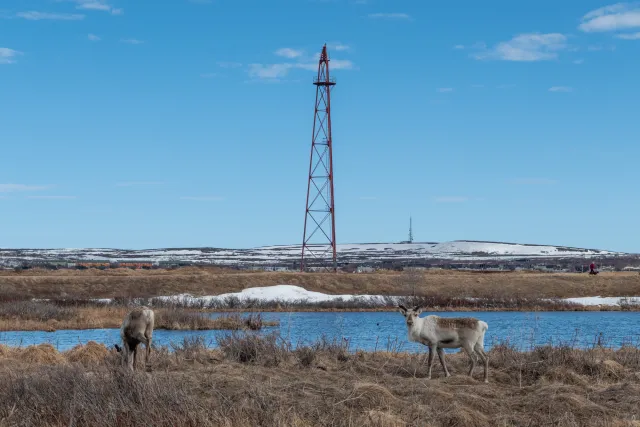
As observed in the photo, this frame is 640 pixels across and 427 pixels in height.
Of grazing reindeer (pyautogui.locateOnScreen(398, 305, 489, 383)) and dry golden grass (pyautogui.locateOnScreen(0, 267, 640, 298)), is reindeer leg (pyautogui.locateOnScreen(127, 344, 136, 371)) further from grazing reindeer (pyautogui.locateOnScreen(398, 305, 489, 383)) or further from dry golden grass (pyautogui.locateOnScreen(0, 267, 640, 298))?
dry golden grass (pyautogui.locateOnScreen(0, 267, 640, 298))

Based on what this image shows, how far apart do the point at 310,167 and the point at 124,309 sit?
21.1 metres

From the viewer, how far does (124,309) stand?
1770 inches

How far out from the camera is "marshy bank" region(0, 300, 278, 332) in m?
38.4

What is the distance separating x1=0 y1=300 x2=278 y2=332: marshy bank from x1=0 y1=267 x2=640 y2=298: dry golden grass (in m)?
14.0

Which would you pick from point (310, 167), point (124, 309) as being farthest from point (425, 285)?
point (124, 309)

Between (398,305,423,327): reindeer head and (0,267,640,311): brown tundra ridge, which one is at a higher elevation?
(398,305,423,327): reindeer head

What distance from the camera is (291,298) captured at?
56.8 m

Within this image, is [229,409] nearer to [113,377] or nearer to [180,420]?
[180,420]

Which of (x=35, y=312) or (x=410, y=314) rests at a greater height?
(x=410, y=314)

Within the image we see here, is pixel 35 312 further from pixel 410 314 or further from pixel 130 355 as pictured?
pixel 410 314

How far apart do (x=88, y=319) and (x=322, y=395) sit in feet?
100

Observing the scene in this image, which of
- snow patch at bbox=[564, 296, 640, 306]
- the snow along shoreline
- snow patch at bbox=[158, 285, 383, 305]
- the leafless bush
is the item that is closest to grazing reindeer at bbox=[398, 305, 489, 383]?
the leafless bush

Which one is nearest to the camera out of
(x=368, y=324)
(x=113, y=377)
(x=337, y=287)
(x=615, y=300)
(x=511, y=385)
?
(x=113, y=377)

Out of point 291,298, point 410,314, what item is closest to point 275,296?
point 291,298
